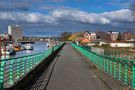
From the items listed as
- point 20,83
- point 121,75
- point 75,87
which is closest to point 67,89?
point 75,87

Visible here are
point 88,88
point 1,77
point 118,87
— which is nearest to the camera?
point 1,77

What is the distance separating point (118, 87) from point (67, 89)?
7.79ft

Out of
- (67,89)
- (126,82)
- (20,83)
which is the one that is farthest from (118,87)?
(20,83)

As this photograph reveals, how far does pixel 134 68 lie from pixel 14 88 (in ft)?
15.5

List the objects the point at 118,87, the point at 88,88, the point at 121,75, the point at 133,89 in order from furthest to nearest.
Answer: the point at 121,75 → the point at 88,88 → the point at 118,87 → the point at 133,89

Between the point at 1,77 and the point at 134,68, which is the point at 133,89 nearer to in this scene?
the point at 134,68

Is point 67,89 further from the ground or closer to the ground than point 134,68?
closer to the ground

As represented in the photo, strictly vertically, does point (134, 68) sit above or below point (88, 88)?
above

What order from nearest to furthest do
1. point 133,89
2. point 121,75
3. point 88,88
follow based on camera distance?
point 133,89 < point 88,88 < point 121,75

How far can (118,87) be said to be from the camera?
51.4 feet

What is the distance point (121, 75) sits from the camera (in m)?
18.6

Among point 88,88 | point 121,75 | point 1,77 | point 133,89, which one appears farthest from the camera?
point 121,75

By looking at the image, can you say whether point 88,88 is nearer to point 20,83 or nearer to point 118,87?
point 118,87

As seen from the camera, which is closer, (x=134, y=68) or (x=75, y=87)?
(x=134, y=68)
